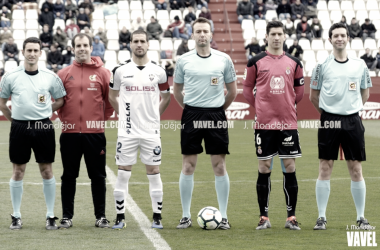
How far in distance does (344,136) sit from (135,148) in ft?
7.42

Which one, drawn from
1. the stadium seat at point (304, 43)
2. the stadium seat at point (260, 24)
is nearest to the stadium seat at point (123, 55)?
the stadium seat at point (260, 24)

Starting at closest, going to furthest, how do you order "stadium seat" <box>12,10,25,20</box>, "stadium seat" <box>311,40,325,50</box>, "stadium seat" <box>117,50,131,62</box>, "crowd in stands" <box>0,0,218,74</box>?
"crowd in stands" <box>0,0,218,74</box>
"stadium seat" <box>117,50,131,62</box>
"stadium seat" <box>12,10,25,20</box>
"stadium seat" <box>311,40,325,50</box>

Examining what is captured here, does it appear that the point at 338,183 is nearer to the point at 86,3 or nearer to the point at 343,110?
the point at 343,110

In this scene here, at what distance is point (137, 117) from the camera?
23.0ft

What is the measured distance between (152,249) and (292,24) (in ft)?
73.5

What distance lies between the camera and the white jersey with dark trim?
23.0 feet

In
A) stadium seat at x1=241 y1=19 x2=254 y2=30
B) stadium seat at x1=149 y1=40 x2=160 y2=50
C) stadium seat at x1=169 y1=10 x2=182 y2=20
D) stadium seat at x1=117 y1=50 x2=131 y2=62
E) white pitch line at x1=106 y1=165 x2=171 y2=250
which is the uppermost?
stadium seat at x1=169 y1=10 x2=182 y2=20

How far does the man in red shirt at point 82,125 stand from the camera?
23.5 ft

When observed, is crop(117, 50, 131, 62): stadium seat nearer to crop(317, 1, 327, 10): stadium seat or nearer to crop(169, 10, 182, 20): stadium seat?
crop(169, 10, 182, 20): stadium seat

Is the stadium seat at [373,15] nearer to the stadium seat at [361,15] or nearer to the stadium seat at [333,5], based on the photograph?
the stadium seat at [361,15]

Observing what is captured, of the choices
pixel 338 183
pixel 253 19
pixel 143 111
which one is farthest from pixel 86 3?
pixel 143 111

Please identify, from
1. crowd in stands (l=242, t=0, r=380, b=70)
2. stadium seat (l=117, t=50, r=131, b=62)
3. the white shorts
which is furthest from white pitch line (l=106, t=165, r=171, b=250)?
crowd in stands (l=242, t=0, r=380, b=70)

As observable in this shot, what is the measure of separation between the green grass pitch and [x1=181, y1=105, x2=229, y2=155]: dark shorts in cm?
87

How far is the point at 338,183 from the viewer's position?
33.3 feet
